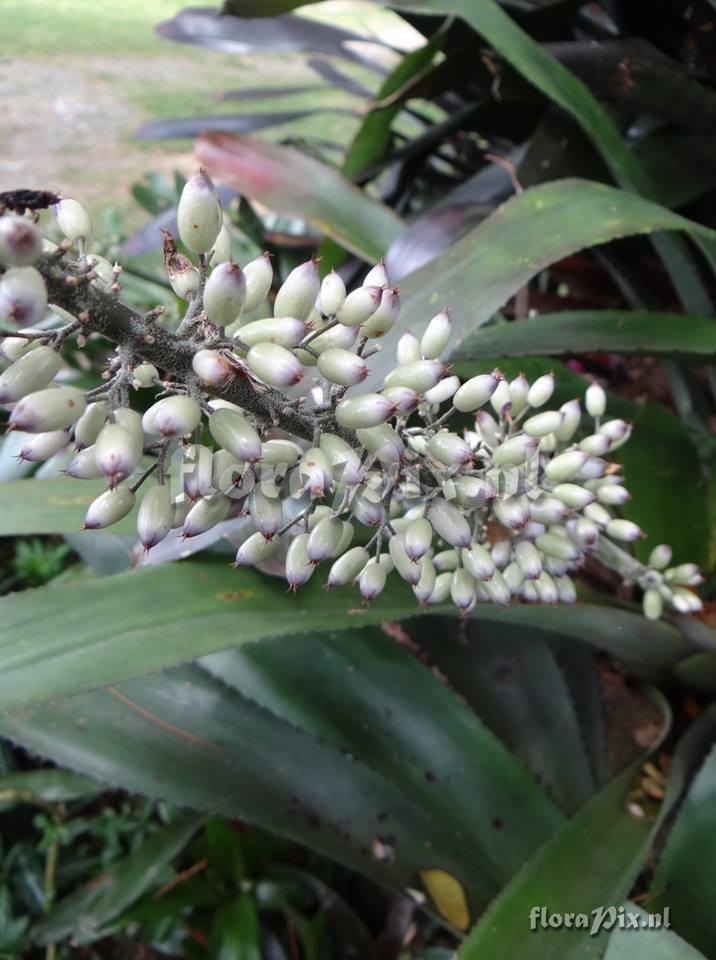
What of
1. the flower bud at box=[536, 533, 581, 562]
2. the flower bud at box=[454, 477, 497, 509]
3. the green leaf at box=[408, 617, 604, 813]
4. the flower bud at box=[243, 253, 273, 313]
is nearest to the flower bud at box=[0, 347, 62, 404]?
the flower bud at box=[243, 253, 273, 313]

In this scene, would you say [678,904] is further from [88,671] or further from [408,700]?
[88,671]

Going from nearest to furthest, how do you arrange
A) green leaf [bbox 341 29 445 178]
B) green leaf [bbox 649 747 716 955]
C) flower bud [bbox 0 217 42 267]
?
flower bud [bbox 0 217 42 267] → green leaf [bbox 649 747 716 955] → green leaf [bbox 341 29 445 178]

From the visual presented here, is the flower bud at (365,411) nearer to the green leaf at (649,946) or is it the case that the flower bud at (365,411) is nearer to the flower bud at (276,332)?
the flower bud at (276,332)

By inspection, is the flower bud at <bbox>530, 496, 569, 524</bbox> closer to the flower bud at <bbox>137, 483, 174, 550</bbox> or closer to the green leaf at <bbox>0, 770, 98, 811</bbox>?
the flower bud at <bbox>137, 483, 174, 550</bbox>

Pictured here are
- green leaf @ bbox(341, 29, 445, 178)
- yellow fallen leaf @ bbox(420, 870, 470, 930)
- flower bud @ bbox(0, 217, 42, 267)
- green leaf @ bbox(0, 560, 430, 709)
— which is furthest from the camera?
green leaf @ bbox(341, 29, 445, 178)

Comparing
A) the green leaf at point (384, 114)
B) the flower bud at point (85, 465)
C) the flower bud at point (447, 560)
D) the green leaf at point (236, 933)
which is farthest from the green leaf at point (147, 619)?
the green leaf at point (384, 114)

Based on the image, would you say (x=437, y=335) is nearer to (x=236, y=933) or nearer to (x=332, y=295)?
(x=332, y=295)

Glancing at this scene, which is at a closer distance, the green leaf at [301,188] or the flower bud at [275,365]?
the flower bud at [275,365]
